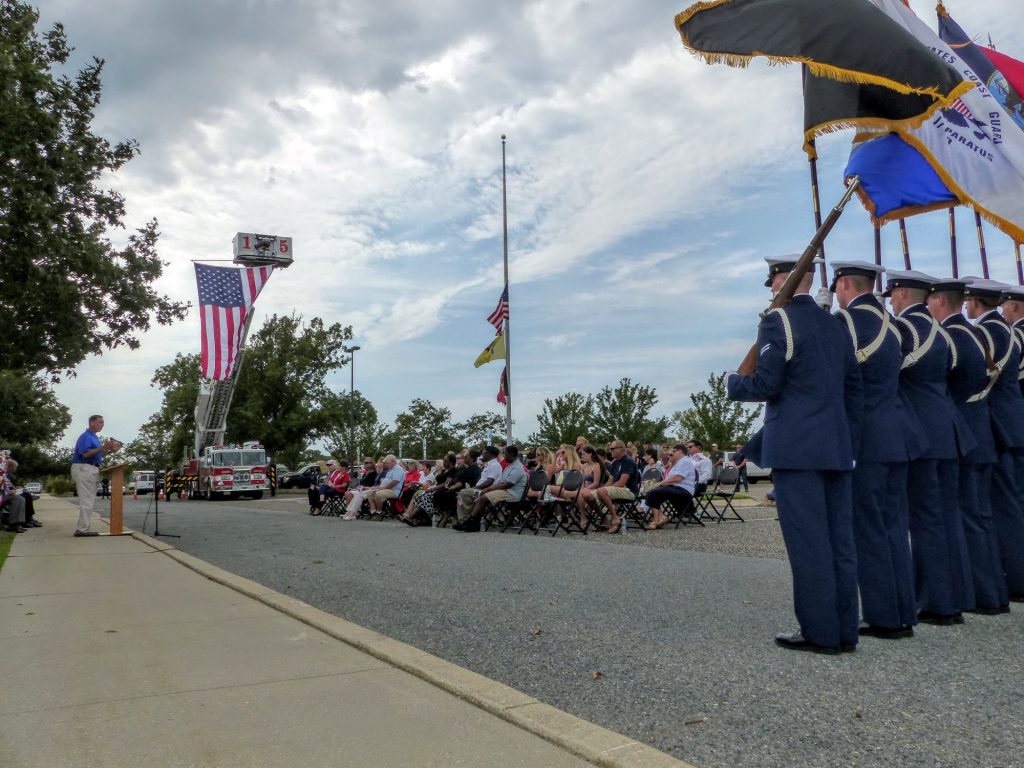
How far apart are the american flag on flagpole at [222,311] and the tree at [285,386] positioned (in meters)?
27.9

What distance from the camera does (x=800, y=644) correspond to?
183 inches

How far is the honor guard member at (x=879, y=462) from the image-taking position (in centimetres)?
499

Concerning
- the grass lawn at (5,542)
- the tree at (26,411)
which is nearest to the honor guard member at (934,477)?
the grass lawn at (5,542)

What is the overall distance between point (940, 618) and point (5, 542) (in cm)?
1210

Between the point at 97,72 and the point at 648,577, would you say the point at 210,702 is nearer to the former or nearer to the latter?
the point at 648,577

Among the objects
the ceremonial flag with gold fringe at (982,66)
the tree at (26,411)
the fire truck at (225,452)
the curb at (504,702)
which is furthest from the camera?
the tree at (26,411)

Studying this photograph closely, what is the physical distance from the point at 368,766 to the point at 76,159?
14251mm

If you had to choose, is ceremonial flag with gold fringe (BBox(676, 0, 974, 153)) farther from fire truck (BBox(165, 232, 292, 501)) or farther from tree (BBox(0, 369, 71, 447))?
tree (BBox(0, 369, 71, 447))

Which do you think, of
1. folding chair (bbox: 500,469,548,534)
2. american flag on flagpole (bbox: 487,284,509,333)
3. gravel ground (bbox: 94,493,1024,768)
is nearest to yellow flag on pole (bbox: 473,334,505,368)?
american flag on flagpole (bbox: 487,284,509,333)

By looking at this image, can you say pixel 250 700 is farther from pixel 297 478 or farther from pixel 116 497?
pixel 297 478

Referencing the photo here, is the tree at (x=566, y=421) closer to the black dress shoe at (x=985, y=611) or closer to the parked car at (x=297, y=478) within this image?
the parked car at (x=297, y=478)

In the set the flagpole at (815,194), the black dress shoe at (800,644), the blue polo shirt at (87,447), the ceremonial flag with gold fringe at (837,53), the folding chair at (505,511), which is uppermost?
the ceremonial flag with gold fringe at (837,53)

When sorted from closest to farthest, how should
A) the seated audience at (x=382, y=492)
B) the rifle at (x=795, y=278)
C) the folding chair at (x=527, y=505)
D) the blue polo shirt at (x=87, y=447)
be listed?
the rifle at (x=795, y=278), the blue polo shirt at (x=87, y=447), the folding chair at (x=527, y=505), the seated audience at (x=382, y=492)

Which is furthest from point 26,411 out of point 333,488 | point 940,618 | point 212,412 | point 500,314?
point 940,618
